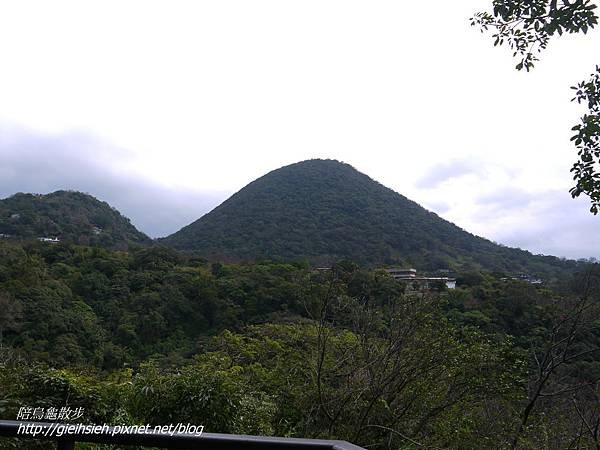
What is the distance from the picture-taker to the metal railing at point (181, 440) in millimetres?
1127

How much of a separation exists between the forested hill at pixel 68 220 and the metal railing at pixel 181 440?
3294cm

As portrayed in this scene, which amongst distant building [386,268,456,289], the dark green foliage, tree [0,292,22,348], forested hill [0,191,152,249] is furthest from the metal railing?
forested hill [0,191,152,249]

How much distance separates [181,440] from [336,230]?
117 ft

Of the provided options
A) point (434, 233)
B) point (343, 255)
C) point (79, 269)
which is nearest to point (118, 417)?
point (79, 269)

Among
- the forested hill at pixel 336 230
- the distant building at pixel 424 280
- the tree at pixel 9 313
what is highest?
the forested hill at pixel 336 230

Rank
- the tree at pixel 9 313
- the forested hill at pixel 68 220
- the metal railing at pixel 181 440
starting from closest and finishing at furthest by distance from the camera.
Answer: the metal railing at pixel 181 440 < the tree at pixel 9 313 < the forested hill at pixel 68 220

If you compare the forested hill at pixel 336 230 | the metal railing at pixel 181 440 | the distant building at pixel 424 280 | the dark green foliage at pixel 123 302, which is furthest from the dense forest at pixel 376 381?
the forested hill at pixel 336 230

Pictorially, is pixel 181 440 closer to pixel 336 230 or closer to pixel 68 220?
pixel 336 230

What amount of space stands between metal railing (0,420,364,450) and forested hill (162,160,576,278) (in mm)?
26996

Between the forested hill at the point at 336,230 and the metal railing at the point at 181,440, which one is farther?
the forested hill at the point at 336,230

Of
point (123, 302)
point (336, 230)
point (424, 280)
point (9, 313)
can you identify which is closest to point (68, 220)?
point (336, 230)

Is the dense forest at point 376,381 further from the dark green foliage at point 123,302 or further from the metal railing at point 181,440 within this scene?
the dark green foliage at point 123,302

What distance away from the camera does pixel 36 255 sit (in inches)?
926

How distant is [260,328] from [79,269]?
18286mm
